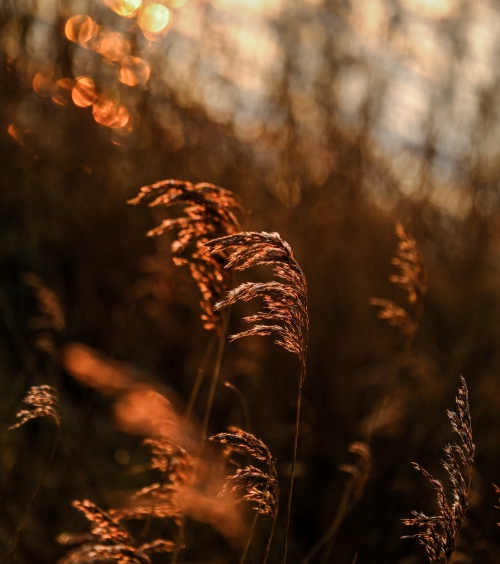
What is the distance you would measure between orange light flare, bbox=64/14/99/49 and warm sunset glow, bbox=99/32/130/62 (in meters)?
0.07

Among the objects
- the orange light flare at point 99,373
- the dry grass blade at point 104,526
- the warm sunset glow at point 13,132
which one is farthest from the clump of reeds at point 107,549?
the warm sunset glow at point 13,132

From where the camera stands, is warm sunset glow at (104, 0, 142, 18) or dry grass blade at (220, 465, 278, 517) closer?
dry grass blade at (220, 465, 278, 517)

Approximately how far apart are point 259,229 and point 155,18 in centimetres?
132

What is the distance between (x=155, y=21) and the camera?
3674 millimetres

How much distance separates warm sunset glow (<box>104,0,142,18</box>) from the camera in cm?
333

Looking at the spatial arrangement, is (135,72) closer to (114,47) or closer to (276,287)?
(114,47)

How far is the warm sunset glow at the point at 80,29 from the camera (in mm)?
3520

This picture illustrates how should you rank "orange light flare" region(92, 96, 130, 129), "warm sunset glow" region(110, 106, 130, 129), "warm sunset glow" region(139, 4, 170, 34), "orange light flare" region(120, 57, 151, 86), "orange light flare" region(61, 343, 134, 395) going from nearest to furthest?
"orange light flare" region(61, 343, 134, 395)
"warm sunset glow" region(139, 4, 170, 34)
"orange light flare" region(120, 57, 151, 86)
"orange light flare" region(92, 96, 130, 129)
"warm sunset glow" region(110, 106, 130, 129)

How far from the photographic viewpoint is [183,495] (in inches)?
42.6

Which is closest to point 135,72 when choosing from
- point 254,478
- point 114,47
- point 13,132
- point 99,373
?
point 114,47

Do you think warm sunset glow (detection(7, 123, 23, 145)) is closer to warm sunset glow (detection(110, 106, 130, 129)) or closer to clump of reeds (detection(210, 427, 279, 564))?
warm sunset glow (detection(110, 106, 130, 129))

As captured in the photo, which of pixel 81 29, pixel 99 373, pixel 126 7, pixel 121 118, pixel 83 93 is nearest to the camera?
pixel 99 373

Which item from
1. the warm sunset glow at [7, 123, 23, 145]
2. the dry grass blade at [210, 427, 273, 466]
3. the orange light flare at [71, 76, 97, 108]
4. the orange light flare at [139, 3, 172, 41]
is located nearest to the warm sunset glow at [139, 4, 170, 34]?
the orange light flare at [139, 3, 172, 41]

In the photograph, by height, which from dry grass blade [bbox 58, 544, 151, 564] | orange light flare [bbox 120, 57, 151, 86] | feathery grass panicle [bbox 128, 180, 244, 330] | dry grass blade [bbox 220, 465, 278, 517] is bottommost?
dry grass blade [bbox 58, 544, 151, 564]
